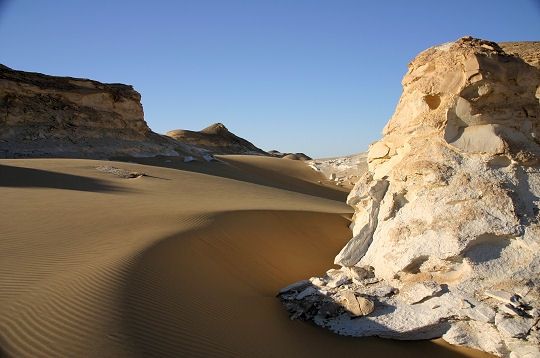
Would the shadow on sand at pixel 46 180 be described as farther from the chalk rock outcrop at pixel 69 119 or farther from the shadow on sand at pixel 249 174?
the shadow on sand at pixel 249 174

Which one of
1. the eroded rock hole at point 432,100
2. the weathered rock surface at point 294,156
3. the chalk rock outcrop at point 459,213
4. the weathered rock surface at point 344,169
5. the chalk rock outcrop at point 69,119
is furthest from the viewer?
the weathered rock surface at point 294,156

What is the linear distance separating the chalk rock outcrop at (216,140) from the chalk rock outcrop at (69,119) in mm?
17532

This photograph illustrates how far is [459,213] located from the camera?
5559mm

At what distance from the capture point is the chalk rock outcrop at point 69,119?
63.9ft

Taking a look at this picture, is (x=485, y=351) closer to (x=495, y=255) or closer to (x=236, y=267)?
(x=495, y=255)

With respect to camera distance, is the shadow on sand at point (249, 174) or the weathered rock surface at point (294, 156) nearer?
the shadow on sand at point (249, 174)

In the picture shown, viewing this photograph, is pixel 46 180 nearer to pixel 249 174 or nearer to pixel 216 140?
pixel 249 174

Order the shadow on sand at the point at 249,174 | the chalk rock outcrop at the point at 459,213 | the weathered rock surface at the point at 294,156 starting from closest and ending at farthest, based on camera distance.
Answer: the chalk rock outcrop at the point at 459,213 → the shadow on sand at the point at 249,174 → the weathered rock surface at the point at 294,156

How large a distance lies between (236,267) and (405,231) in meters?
2.57

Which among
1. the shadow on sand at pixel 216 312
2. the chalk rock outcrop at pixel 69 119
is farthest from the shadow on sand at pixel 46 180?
the chalk rock outcrop at pixel 69 119

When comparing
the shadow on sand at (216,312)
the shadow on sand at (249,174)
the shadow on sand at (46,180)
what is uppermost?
the shadow on sand at (249,174)

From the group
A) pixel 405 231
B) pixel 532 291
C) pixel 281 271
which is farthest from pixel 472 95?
pixel 281 271

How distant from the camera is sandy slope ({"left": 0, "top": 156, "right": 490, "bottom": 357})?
3.79 metres

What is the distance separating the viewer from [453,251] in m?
5.27
